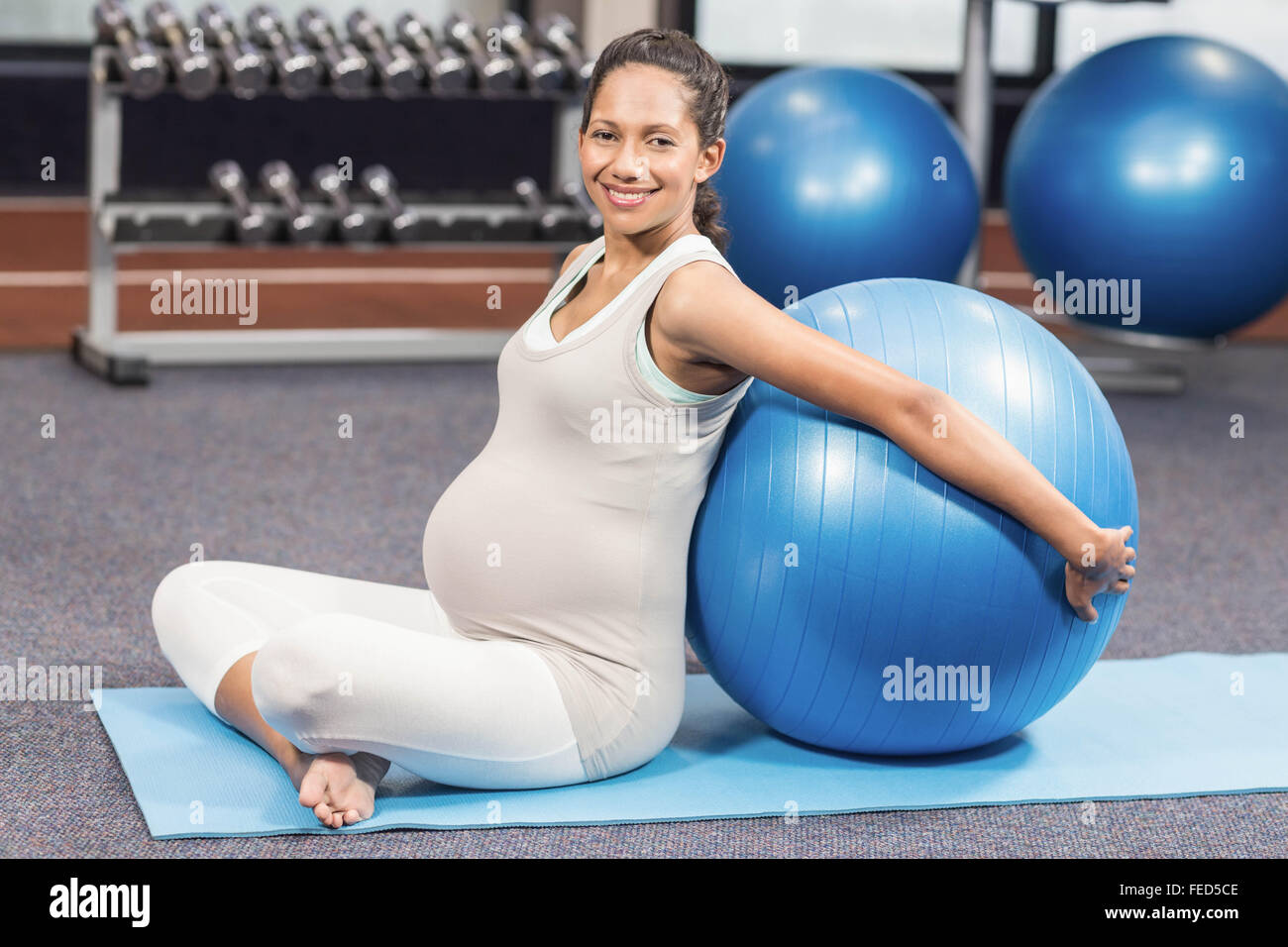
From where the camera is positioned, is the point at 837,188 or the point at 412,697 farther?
the point at 837,188

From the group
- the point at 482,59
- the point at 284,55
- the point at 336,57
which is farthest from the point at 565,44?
the point at 284,55

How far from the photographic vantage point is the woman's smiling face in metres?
1.85

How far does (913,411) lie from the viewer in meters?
1.83

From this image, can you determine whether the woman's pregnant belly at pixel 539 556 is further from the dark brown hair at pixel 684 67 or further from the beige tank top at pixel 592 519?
the dark brown hair at pixel 684 67

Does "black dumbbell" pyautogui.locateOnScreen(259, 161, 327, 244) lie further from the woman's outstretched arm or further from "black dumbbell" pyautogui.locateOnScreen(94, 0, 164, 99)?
the woman's outstretched arm

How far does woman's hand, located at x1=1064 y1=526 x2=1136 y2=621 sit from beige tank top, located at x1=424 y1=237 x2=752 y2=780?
0.45 m

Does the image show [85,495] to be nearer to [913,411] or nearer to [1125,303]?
[913,411]

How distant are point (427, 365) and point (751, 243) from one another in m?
1.34

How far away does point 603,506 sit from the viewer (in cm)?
190

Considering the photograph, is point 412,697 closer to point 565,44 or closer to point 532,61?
point 532,61

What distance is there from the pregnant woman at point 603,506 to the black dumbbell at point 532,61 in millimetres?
2998

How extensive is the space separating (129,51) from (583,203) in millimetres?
1407
